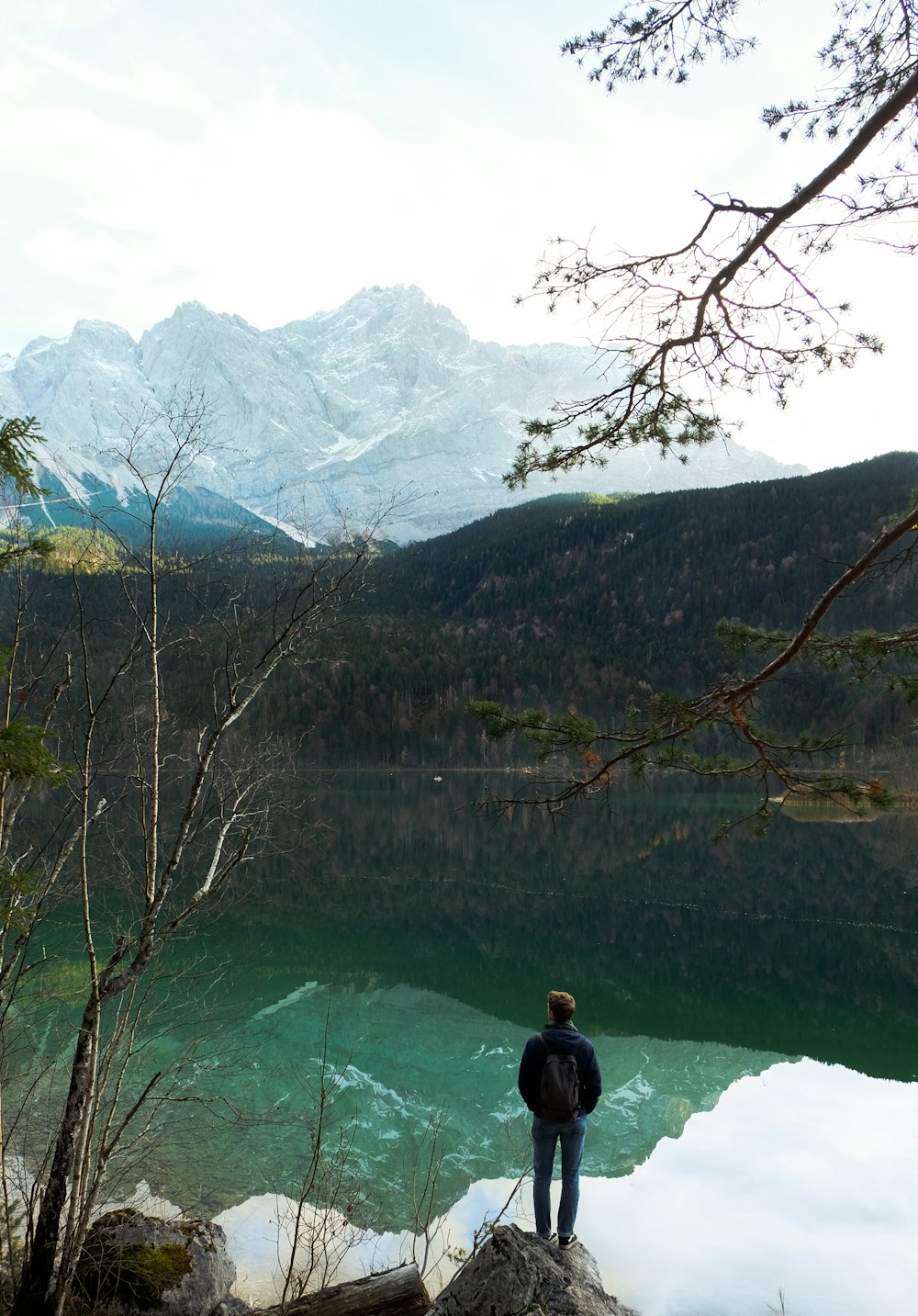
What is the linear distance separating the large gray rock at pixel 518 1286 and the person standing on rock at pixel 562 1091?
421 millimetres

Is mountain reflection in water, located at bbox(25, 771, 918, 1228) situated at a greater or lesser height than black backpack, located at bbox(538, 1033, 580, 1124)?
lesser

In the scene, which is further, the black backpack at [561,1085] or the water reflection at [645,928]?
the water reflection at [645,928]

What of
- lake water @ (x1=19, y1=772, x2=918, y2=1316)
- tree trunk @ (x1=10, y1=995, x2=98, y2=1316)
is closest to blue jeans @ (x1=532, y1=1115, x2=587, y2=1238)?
lake water @ (x1=19, y1=772, x2=918, y2=1316)

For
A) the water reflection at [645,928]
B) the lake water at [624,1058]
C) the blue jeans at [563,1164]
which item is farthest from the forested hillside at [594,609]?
the blue jeans at [563,1164]

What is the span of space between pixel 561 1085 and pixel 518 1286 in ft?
3.32

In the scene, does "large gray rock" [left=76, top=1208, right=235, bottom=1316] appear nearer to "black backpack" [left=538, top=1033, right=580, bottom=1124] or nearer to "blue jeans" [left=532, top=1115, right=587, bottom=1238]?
"blue jeans" [left=532, top=1115, right=587, bottom=1238]

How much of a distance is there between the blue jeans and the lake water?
7.53 ft

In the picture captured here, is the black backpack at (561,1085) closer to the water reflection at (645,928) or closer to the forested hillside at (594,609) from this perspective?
the water reflection at (645,928)

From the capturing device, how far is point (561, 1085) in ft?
16.4

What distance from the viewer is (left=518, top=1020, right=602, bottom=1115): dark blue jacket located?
505 cm

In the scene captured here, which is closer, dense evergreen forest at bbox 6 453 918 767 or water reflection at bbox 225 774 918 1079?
water reflection at bbox 225 774 918 1079

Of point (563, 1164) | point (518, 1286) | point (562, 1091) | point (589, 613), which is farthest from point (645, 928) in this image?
point (589, 613)

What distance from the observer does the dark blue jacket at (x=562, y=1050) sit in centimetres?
505

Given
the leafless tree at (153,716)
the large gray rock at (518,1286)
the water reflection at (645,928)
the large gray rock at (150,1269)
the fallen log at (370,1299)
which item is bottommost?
the water reflection at (645,928)
